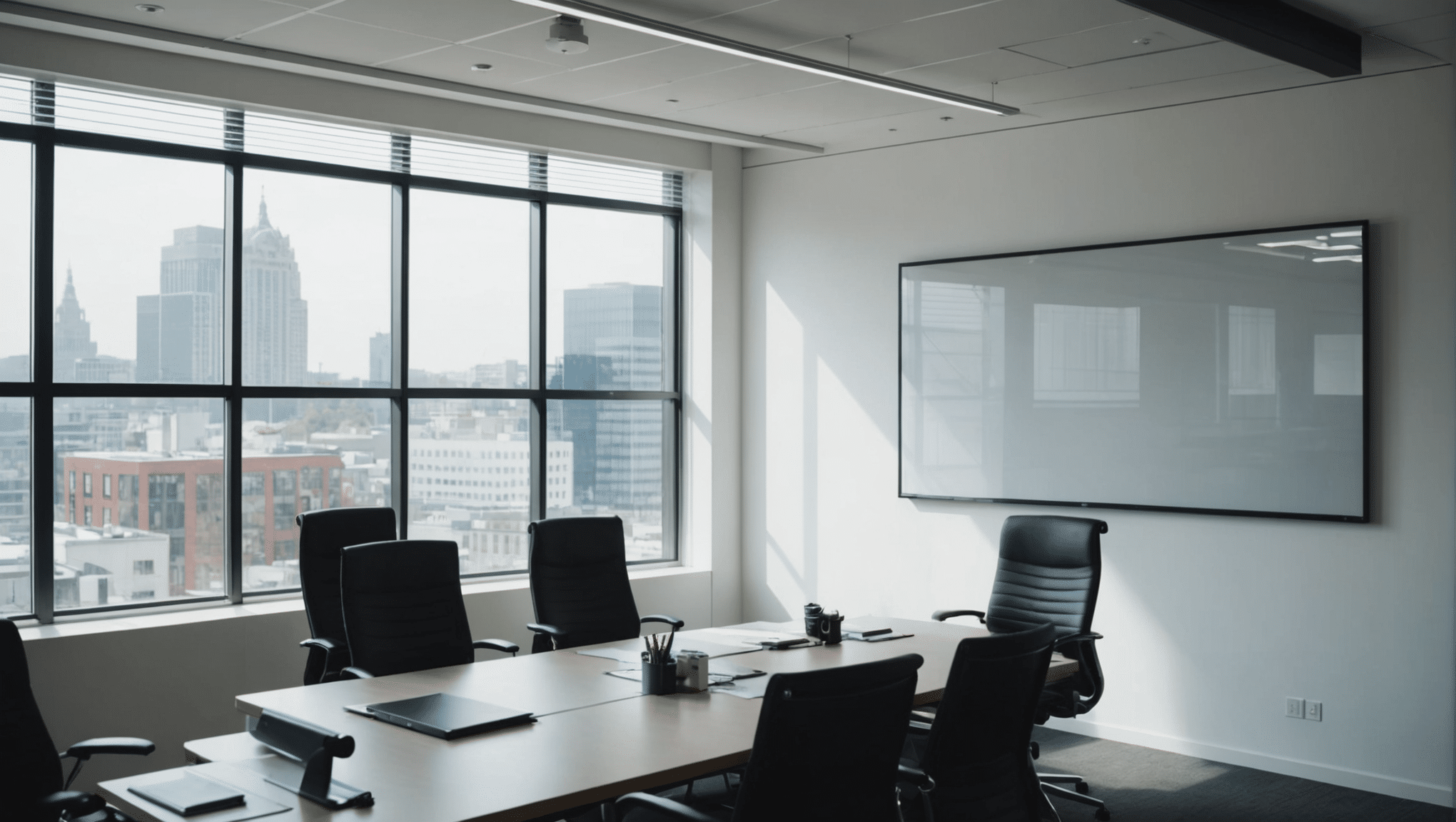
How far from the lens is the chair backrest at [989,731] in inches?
135

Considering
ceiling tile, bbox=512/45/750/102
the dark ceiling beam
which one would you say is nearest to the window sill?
ceiling tile, bbox=512/45/750/102

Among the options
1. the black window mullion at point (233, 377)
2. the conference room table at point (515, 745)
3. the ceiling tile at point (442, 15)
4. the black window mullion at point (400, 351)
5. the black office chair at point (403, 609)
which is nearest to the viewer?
the conference room table at point (515, 745)

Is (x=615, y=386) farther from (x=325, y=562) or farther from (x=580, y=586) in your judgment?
(x=325, y=562)

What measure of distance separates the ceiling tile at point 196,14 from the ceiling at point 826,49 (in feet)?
0.03

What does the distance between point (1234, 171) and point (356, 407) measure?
15.3 feet

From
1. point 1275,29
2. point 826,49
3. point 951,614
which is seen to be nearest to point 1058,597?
point 951,614

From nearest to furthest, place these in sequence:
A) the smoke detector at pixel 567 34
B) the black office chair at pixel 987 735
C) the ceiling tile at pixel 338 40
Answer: the black office chair at pixel 987 735
the smoke detector at pixel 567 34
the ceiling tile at pixel 338 40

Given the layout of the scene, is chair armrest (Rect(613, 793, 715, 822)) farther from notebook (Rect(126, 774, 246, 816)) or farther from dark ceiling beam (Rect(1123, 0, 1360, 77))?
dark ceiling beam (Rect(1123, 0, 1360, 77))

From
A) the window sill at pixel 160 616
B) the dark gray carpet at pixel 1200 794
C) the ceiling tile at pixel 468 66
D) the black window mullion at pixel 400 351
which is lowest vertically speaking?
the dark gray carpet at pixel 1200 794

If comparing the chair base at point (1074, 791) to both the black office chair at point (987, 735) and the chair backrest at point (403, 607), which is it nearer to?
the black office chair at point (987, 735)

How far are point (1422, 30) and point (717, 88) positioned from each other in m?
3.10

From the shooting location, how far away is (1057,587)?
18.5 ft

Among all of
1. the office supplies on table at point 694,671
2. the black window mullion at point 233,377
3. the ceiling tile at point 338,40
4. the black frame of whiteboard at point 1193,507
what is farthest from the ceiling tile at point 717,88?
the office supplies on table at point 694,671

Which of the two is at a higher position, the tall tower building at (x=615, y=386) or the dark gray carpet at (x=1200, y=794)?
the tall tower building at (x=615, y=386)
